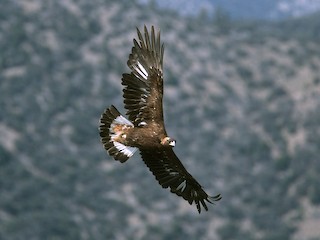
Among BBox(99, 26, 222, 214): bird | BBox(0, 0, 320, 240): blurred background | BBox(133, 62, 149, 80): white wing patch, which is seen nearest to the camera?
BBox(99, 26, 222, 214): bird

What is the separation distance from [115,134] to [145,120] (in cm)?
56

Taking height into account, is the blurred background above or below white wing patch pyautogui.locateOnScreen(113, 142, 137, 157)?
above

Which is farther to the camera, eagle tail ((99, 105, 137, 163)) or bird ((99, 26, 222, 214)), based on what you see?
eagle tail ((99, 105, 137, 163))

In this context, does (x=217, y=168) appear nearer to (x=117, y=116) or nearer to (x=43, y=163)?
(x=43, y=163)

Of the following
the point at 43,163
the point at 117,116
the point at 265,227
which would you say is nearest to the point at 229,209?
the point at 265,227

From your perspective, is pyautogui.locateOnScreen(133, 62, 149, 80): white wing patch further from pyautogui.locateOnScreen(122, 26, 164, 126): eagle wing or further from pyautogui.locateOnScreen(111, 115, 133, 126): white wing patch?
pyautogui.locateOnScreen(111, 115, 133, 126): white wing patch

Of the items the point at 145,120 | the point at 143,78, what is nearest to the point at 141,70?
the point at 143,78

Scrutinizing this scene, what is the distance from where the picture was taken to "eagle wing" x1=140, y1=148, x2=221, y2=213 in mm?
15617

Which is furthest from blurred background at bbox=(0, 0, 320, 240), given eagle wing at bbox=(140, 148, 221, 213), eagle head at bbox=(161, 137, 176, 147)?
eagle head at bbox=(161, 137, 176, 147)

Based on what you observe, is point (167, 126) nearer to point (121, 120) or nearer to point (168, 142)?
point (121, 120)

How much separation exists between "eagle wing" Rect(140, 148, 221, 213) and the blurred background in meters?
41.3

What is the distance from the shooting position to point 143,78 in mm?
15805

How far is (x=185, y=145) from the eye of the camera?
2741 inches

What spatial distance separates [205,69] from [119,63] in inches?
298
